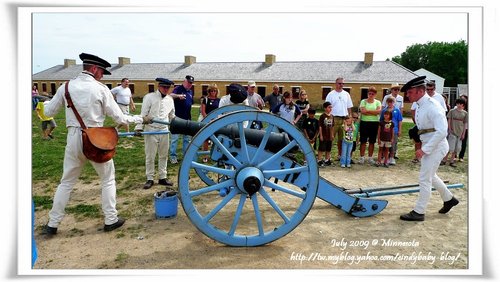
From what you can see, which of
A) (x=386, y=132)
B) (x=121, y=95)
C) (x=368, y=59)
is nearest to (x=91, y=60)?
(x=386, y=132)

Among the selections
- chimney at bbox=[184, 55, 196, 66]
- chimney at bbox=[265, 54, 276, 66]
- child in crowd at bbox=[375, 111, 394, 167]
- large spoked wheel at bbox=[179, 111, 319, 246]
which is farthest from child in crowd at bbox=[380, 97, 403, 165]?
chimney at bbox=[184, 55, 196, 66]

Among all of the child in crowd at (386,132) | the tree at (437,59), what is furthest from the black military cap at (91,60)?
the tree at (437,59)

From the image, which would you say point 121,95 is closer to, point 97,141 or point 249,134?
point 97,141

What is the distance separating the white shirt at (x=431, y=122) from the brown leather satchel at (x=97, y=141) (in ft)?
13.0

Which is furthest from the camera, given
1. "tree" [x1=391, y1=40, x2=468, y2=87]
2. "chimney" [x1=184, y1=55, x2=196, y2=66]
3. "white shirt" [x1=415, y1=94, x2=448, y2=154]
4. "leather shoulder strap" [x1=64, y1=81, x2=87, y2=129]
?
"chimney" [x1=184, y1=55, x2=196, y2=66]

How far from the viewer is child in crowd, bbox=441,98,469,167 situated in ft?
27.0

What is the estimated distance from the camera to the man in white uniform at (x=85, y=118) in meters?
4.13

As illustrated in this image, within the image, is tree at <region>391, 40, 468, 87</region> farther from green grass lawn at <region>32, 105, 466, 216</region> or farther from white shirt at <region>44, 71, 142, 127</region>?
white shirt at <region>44, 71, 142, 127</region>

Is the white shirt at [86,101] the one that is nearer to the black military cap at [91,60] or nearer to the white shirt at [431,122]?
the black military cap at [91,60]

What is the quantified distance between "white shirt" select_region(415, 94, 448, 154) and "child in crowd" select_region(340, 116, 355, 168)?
9.84 feet

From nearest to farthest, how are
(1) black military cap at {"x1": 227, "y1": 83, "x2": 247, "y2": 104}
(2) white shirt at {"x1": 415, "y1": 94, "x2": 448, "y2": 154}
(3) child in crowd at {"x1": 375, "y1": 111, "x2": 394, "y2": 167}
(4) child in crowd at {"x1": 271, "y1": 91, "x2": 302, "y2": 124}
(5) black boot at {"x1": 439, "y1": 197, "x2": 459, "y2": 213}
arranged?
(2) white shirt at {"x1": 415, "y1": 94, "x2": 448, "y2": 154} → (5) black boot at {"x1": 439, "y1": 197, "x2": 459, "y2": 213} → (1) black military cap at {"x1": 227, "y1": 83, "x2": 247, "y2": 104} → (4) child in crowd at {"x1": 271, "y1": 91, "x2": 302, "y2": 124} → (3) child in crowd at {"x1": 375, "y1": 111, "x2": 394, "y2": 167}

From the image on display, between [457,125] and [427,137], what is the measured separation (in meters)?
4.17
